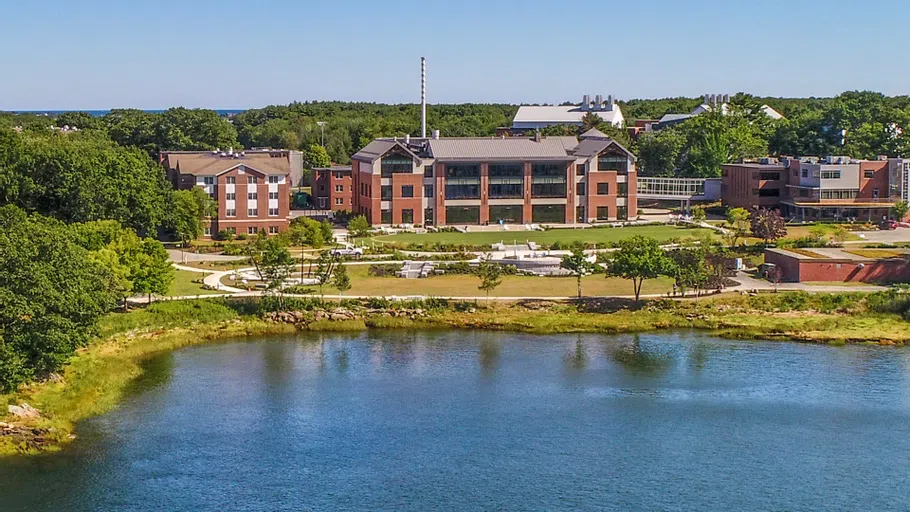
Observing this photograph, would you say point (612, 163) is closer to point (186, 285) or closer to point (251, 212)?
point (251, 212)

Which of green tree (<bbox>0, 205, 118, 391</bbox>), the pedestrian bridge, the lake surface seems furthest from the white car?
the pedestrian bridge

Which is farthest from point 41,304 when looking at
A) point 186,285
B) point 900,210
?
point 900,210

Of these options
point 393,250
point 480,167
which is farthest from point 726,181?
point 393,250

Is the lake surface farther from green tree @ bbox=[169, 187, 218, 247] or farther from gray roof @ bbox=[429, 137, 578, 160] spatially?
gray roof @ bbox=[429, 137, 578, 160]

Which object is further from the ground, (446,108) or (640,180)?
(446,108)

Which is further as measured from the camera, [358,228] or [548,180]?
[548,180]

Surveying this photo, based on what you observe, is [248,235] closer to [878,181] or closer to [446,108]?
[878,181]
